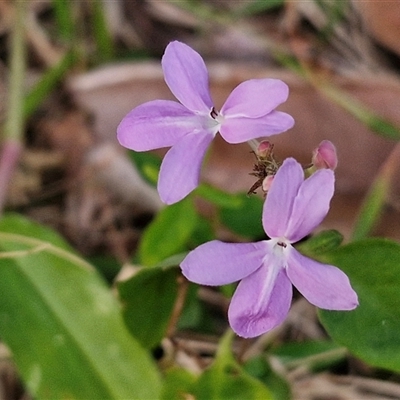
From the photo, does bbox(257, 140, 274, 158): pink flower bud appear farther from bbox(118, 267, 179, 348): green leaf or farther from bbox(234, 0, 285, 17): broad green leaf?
bbox(234, 0, 285, 17): broad green leaf

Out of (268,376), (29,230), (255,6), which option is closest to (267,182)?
(268,376)

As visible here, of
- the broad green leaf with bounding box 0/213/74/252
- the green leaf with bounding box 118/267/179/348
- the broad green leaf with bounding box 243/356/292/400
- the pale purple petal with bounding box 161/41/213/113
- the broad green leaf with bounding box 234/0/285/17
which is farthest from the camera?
the broad green leaf with bounding box 234/0/285/17

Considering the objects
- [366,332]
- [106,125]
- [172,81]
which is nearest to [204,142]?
[172,81]

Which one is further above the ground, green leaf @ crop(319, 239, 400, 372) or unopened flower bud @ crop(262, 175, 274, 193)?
unopened flower bud @ crop(262, 175, 274, 193)

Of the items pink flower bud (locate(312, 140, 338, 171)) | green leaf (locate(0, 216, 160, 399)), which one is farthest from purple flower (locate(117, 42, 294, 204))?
green leaf (locate(0, 216, 160, 399))

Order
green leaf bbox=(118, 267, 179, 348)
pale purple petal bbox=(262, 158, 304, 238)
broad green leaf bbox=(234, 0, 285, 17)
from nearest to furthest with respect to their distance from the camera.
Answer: pale purple petal bbox=(262, 158, 304, 238), green leaf bbox=(118, 267, 179, 348), broad green leaf bbox=(234, 0, 285, 17)

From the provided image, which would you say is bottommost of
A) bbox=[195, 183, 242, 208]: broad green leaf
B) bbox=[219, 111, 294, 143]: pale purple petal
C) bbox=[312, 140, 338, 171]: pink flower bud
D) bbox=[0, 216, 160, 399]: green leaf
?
bbox=[0, 216, 160, 399]: green leaf

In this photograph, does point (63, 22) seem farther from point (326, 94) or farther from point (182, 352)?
point (182, 352)

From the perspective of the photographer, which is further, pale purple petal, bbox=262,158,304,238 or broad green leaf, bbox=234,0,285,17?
broad green leaf, bbox=234,0,285,17
